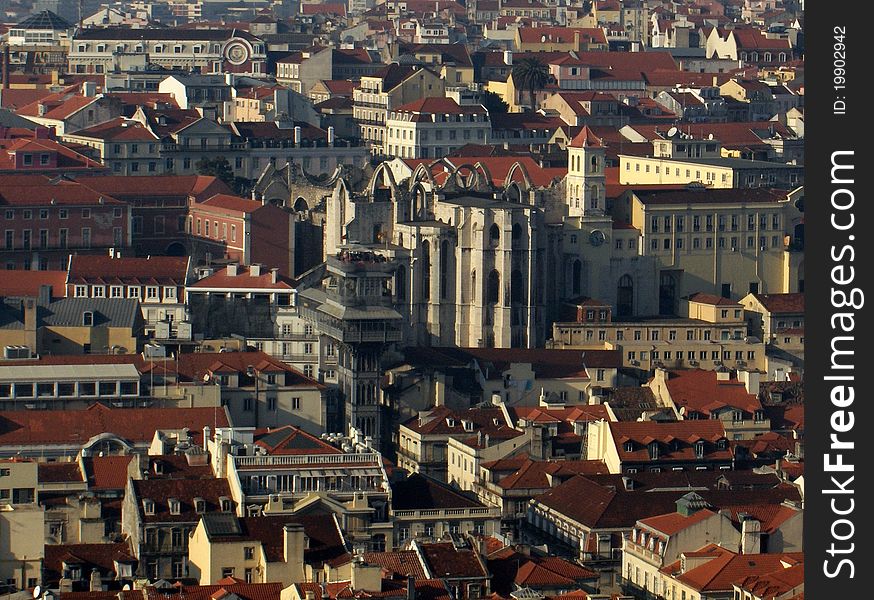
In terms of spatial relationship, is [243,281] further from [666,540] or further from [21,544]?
[21,544]

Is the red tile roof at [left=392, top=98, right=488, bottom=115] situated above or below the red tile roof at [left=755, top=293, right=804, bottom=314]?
above

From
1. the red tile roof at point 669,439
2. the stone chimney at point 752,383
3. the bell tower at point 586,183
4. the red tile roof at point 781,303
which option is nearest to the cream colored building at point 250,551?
the red tile roof at point 669,439

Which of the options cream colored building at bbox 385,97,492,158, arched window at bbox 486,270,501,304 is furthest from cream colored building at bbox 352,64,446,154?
arched window at bbox 486,270,501,304

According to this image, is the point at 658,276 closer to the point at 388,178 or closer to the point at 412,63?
the point at 388,178

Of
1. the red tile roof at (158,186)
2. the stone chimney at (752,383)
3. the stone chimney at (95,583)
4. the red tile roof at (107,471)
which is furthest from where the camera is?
the red tile roof at (158,186)

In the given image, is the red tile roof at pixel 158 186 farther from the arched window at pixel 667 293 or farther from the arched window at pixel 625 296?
the arched window at pixel 667 293

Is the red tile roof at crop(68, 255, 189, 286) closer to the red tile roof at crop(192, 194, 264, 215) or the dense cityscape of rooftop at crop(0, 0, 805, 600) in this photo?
the dense cityscape of rooftop at crop(0, 0, 805, 600)

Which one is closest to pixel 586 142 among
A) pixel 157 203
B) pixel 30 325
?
pixel 157 203

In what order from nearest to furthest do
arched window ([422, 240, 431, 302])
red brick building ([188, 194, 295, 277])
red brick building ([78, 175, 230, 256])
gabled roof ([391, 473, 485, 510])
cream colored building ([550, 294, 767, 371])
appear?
gabled roof ([391, 473, 485, 510]), cream colored building ([550, 294, 767, 371]), arched window ([422, 240, 431, 302]), red brick building ([188, 194, 295, 277]), red brick building ([78, 175, 230, 256])

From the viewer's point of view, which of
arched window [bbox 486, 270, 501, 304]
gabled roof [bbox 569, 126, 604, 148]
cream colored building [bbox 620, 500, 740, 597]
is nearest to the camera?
cream colored building [bbox 620, 500, 740, 597]
